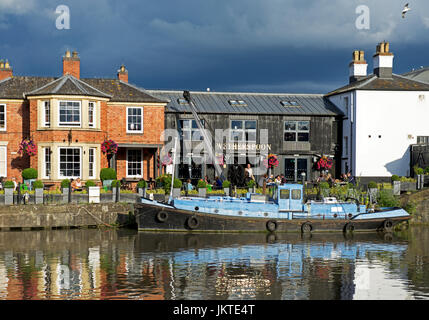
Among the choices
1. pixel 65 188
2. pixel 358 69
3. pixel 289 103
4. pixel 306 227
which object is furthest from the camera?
pixel 358 69

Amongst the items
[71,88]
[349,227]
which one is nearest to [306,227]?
[349,227]

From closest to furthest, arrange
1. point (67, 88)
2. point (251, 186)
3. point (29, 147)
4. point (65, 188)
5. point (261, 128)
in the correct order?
point (65, 188) < point (251, 186) < point (29, 147) < point (67, 88) < point (261, 128)

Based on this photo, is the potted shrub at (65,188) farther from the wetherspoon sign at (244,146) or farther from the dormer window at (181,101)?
the dormer window at (181,101)

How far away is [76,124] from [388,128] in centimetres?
2190

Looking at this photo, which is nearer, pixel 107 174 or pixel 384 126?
pixel 107 174

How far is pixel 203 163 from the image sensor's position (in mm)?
43281

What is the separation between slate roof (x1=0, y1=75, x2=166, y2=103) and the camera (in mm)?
39062

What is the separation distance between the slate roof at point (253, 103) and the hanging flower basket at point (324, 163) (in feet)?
11.4

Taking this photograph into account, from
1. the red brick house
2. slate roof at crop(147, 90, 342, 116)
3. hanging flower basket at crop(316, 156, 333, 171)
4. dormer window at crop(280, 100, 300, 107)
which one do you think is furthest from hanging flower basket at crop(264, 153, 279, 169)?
Result: the red brick house

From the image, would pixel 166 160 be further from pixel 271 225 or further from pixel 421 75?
pixel 421 75

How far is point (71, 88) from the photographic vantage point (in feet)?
128
